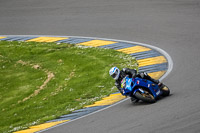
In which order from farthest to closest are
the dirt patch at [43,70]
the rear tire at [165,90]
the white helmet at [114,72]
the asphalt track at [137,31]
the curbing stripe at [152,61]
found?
1. the curbing stripe at [152,61]
2. the dirt patch at [43,70]
3. the rear tire at [165,90]
4. the white helmet at [114,72]
5. the asphalt track at [137,31]

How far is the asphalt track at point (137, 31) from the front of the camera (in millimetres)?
9109

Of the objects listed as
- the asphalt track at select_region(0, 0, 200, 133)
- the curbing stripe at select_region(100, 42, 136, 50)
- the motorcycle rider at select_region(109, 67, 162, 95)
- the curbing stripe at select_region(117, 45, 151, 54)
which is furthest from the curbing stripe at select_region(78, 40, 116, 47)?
the motorcycle rider at select_region(109, 67, 162, 95)

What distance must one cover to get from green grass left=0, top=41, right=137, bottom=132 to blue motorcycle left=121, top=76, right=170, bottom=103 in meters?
1.85

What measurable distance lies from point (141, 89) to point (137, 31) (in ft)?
26.0

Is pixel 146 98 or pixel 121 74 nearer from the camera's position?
pixel 146 98

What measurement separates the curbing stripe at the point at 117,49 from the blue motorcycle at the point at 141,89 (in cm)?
100

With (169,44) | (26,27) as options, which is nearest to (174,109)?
(169,44)

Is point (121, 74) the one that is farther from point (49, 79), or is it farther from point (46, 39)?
point (46, 39)

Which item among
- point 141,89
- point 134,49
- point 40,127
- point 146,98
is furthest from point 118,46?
point 40,127

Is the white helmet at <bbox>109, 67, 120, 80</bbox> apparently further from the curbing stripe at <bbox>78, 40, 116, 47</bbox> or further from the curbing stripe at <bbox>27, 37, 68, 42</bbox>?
the curbing stripe at <bbox>27, 37, 68, 42</bbox>

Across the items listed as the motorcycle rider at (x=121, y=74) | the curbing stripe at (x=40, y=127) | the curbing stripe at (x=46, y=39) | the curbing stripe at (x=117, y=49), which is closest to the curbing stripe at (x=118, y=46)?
the curbing stripe at (x=117, y=49)

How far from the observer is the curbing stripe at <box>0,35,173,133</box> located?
446 inches

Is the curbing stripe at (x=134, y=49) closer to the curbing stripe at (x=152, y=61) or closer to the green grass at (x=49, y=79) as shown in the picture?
the green grass at (x=49, y=79)

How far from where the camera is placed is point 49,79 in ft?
50.3
